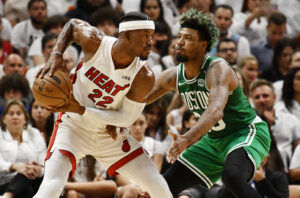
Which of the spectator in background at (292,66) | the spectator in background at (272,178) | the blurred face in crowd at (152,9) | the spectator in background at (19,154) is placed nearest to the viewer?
the spectator in background at (272,178)

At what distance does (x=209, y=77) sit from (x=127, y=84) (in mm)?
715

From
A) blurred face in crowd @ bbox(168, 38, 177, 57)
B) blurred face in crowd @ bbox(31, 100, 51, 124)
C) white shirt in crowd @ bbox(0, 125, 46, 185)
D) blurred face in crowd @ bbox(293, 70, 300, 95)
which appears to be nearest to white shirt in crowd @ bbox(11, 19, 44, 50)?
blurred face in crowd @ bbox(168, 38, 177, 57)

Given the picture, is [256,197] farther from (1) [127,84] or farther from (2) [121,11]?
(2) [121,11]

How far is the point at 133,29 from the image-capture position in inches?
196

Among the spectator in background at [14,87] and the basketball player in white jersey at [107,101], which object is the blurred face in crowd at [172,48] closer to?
the spectator in background at [14,87]

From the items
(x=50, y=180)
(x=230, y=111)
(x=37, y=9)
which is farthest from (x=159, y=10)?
(x=50, y=180)

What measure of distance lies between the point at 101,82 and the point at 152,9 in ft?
16.0

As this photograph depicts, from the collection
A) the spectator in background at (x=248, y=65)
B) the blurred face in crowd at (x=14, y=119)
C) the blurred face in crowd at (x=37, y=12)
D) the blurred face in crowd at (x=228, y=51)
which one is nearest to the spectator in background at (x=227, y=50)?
the blurred face in crowd at (x=228, y=51)

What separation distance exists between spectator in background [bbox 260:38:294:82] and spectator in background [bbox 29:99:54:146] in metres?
3.68

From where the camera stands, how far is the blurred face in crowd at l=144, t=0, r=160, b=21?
971 centimetres

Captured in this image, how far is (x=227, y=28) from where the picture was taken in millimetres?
9547

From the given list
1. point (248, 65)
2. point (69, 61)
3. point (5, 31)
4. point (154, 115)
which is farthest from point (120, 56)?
point (5, 31)

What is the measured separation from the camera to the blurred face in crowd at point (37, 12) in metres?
9.60

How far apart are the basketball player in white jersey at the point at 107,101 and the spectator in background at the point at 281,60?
452cm
